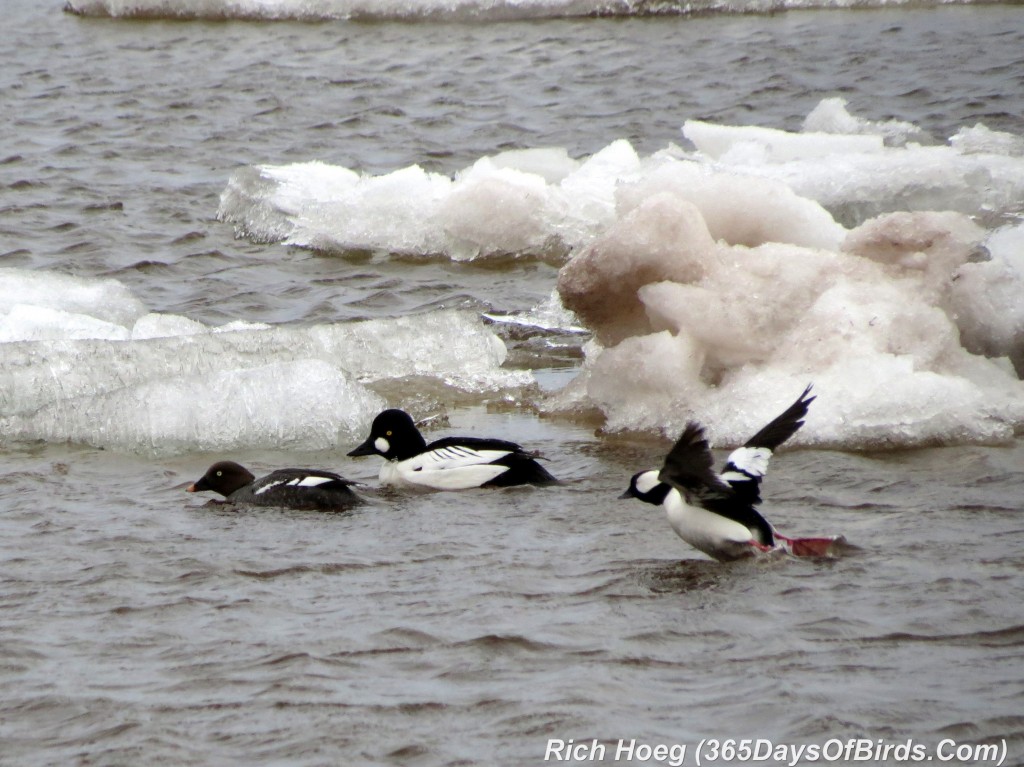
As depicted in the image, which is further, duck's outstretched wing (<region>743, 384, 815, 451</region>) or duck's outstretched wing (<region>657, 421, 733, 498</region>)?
duck's outstretched wing (<region>743, 384, 815, 451</region>)

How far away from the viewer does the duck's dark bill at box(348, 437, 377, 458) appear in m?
6.21

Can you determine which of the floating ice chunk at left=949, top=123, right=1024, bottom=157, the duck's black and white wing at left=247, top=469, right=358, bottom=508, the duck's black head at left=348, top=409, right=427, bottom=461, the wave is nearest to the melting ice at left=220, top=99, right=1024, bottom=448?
the duck's black head at left=348, top=409, right=427, bottom=461

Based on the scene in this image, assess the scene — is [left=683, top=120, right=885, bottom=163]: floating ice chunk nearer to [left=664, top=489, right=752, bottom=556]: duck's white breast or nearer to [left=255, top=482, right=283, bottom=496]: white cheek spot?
[left=255, top=482, right=283, bottom=496]: white cheek spot

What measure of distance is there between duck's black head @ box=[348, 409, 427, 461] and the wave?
1101 centimetres

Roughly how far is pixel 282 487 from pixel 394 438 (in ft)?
2.02

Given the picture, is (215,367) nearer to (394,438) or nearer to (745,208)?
(394,438)

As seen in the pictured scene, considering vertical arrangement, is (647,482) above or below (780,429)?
below

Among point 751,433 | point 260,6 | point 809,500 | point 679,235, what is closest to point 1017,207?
point 679,235

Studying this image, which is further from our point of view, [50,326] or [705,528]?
[50,326]

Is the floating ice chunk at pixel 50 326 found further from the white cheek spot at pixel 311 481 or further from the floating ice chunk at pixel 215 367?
the white cheek spot at pixel 311 481

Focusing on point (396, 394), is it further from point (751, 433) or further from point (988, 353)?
point (988, 353)

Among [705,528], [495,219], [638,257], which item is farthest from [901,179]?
[705,528]

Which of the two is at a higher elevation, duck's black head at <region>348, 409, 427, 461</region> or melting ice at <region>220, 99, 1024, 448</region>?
melting ice at <region>220, 99, 1024, 448</region>

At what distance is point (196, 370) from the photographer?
24.5 feet
